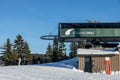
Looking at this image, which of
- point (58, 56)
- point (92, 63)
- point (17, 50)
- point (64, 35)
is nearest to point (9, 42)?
point (17, 50)

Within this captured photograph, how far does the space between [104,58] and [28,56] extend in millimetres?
43597

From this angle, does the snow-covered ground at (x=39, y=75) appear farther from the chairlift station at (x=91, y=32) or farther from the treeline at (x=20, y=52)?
the treeline at (x=20, y=52)

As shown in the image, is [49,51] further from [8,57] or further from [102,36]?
[102,36]

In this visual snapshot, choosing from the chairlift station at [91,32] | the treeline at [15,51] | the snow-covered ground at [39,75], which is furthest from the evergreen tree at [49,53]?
the snow-covered ground at [39,75]

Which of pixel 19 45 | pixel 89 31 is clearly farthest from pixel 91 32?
pixel 19 45

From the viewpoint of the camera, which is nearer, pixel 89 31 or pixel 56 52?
pixel 89 31

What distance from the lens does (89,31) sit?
67.5m

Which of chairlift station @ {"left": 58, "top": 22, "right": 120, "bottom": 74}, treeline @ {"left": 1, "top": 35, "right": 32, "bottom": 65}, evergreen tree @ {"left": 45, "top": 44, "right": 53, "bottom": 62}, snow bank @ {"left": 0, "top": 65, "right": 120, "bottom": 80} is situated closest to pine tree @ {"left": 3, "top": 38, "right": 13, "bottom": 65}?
treeline @ {"left": 1, "top": 35, "right": 32, "bottom": 65}

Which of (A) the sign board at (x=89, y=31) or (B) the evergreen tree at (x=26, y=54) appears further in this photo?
(B) the evergreen tree at (x=26, y=54)

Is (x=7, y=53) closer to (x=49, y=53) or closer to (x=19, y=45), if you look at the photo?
(x=19, y=45)

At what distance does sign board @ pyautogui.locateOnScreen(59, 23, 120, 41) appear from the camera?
2603 inches

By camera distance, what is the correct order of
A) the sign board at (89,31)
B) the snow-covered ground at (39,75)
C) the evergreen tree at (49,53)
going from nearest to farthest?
the snow-covered ground at (39,75) → the sign board at (89,31) → the evergreen tree at (49,53)

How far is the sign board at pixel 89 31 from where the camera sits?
66.1 metres

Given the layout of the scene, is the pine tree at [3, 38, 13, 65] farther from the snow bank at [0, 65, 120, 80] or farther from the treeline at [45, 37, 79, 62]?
the snow bank at [0, 65, 120, 80]
